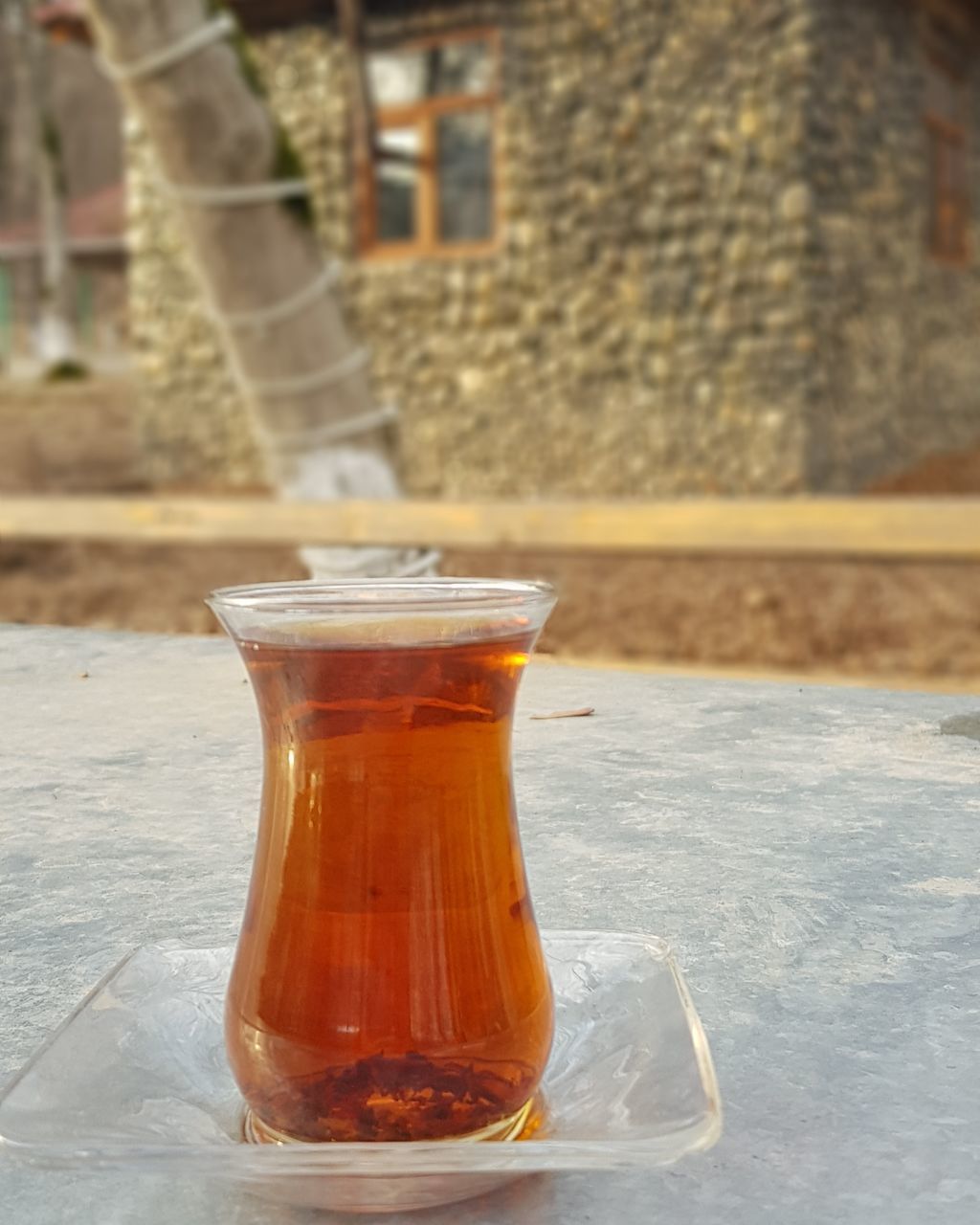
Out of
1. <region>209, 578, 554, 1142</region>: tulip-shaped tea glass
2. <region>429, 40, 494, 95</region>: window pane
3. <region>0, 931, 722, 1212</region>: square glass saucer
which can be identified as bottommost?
<region>0, 931, 722, 1212</region>: square glass saucer

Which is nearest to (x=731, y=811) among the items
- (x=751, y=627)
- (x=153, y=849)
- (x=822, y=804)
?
(x=822, y=804)

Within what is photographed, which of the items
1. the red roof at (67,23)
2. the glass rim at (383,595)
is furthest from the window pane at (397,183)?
the glass rim at (383,595)

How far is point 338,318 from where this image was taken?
3.73m

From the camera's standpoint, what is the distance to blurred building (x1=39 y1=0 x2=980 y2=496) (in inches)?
289

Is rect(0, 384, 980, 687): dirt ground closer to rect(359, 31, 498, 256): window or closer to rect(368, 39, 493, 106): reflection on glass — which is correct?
rect(359, 31, 498, 256): window

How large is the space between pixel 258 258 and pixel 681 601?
9.75 feet

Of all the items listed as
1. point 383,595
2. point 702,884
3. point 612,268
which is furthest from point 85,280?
point 383,595

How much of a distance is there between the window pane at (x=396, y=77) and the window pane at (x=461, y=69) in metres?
0.07

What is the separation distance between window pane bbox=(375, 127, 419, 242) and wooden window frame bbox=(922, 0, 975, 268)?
2.77 metres

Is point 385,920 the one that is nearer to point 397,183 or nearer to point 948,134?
point 397,183

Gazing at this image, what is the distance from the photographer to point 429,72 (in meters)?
8.16

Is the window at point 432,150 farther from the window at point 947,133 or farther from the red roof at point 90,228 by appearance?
the red roof at point 90,228

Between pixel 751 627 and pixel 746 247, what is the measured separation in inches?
92.1

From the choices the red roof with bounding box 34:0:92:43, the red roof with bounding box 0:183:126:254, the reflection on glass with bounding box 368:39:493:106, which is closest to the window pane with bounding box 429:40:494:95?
the reflection on glass with bounding box 368:39:493:106
